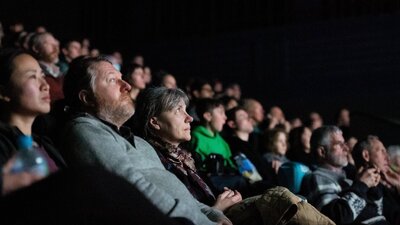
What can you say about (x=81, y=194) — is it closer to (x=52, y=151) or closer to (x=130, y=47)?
(x=52, y=151)

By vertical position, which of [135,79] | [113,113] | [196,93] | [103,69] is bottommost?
[196,93]

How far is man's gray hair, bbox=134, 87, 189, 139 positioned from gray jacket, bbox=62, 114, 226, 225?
1.51 ft

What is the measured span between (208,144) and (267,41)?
5.12 m

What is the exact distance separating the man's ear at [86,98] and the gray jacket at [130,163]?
0.38 ft

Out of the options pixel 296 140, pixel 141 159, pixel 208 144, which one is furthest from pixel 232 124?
pixel 141 159

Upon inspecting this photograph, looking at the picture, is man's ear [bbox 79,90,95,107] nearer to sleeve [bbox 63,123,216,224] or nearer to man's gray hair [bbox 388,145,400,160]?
sleeve [bbox 63,123,216,224]

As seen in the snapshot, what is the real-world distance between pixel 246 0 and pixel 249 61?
2.90 feet

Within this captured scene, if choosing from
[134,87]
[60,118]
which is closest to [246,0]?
[134,87]

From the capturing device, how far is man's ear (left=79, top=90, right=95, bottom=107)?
10.7 ft

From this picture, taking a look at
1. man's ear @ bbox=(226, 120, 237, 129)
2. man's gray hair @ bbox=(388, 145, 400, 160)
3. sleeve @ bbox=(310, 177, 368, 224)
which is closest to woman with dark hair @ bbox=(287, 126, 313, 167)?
man's ear @ bbox=(226, 120, 237, 129)

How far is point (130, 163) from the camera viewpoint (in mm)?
2891

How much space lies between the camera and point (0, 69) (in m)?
2.93

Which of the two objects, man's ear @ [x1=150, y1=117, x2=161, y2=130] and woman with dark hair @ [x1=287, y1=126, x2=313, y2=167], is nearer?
man's ear @ [x1=150, y1=117, x2=161, y2=130]

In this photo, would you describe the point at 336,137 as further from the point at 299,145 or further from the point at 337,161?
the point at 299,145
